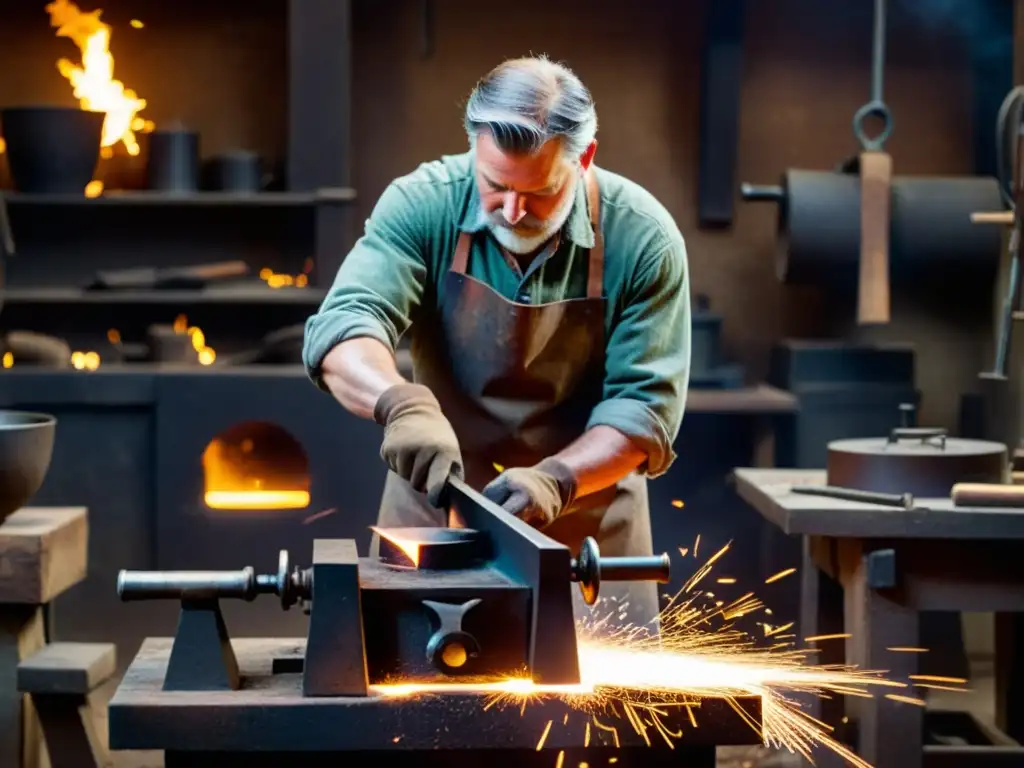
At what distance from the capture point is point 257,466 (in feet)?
16.9

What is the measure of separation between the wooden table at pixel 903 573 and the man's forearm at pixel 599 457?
Result: 668 mm

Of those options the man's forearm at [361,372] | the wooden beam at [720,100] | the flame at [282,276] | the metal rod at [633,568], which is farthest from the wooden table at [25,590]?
the wooden beam at [720,100]

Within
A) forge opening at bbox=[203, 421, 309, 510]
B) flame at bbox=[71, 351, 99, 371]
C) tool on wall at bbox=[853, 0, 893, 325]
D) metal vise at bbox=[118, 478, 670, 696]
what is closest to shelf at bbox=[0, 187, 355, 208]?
flame at bbox=[71, 351, 99, 371]

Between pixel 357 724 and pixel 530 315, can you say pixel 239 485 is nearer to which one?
pixel 530 315

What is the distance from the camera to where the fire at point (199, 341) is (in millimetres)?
5287

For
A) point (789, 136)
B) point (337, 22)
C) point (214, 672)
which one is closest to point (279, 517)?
point (337, 22)

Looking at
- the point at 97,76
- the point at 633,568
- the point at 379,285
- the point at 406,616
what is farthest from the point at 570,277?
the point at 97,76

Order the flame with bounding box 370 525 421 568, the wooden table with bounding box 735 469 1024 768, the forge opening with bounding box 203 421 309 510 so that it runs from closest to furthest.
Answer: the flame with bounding box 370 525 421 568, the wooden table with bounding box 735 469 1024 768, the forge opening with bounding box 203 421 309 510

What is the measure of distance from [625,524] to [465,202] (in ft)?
2.48

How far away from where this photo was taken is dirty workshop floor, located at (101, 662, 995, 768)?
4.21m

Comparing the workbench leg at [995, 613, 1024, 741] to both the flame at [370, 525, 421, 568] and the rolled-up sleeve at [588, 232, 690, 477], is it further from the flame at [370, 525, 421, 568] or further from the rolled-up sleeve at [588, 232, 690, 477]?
the flame at [370, 525, 421, 568]

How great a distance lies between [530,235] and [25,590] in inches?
56.0

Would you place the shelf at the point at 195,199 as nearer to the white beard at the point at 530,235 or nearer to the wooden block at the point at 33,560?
the wooden block at the point at 33,560

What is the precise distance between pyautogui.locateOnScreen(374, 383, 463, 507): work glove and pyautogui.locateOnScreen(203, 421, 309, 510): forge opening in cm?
247
